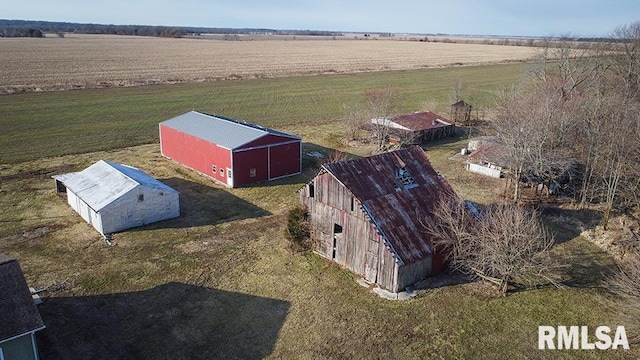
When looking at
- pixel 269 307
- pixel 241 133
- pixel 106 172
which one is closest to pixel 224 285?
pixel 269 307

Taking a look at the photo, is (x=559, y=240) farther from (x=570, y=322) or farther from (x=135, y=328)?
→ (x=135, y=328)

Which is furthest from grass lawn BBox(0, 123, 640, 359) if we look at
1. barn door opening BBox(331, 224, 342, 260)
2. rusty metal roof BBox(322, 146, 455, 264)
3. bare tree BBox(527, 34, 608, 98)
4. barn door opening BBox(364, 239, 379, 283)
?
bare tree BBox(527, 34, 608, 98)

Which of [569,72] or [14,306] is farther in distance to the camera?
[569,72]

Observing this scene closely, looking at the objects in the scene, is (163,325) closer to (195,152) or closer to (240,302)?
(240,302)

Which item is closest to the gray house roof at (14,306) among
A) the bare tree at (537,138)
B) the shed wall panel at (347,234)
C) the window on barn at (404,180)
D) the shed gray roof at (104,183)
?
the shed gray roof at (104,183)

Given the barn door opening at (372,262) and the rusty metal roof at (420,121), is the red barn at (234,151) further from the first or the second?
the barn door opening at (372,262)

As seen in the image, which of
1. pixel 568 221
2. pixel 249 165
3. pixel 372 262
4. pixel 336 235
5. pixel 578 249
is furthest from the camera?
pixel 249 165

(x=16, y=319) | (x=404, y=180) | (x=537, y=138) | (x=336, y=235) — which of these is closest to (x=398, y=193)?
(x=404, y=180)
